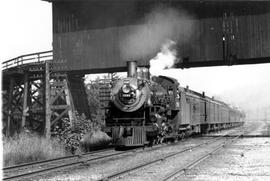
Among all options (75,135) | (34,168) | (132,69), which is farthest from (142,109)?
(34,168)

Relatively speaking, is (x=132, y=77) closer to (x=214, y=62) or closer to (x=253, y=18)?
(x=214, y=62)

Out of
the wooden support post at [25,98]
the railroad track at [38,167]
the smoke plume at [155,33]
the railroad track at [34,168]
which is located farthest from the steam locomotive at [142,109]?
the wooden support post at [25,98]

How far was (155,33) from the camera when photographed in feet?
84.0

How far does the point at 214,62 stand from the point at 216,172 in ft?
50.2

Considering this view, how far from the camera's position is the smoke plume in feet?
82.8

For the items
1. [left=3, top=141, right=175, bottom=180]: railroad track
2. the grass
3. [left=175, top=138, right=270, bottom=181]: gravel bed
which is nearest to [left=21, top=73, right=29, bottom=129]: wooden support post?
the grass

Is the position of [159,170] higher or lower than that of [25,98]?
lower

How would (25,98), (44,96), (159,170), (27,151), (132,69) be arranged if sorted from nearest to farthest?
(159,170)
(27,151)
(132,69)
(44,96)
(25,98)

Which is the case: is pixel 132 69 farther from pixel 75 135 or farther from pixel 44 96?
pixel 44 96

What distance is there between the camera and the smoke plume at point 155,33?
2525 cm

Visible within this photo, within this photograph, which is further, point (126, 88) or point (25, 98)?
point (25, 98)

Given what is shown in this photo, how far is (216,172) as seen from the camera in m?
10.8

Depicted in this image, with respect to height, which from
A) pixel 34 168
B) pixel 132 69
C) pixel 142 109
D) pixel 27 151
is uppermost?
pixel 132 69

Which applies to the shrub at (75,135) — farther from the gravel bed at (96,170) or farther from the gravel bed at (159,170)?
the gravel bed at (159,170)
